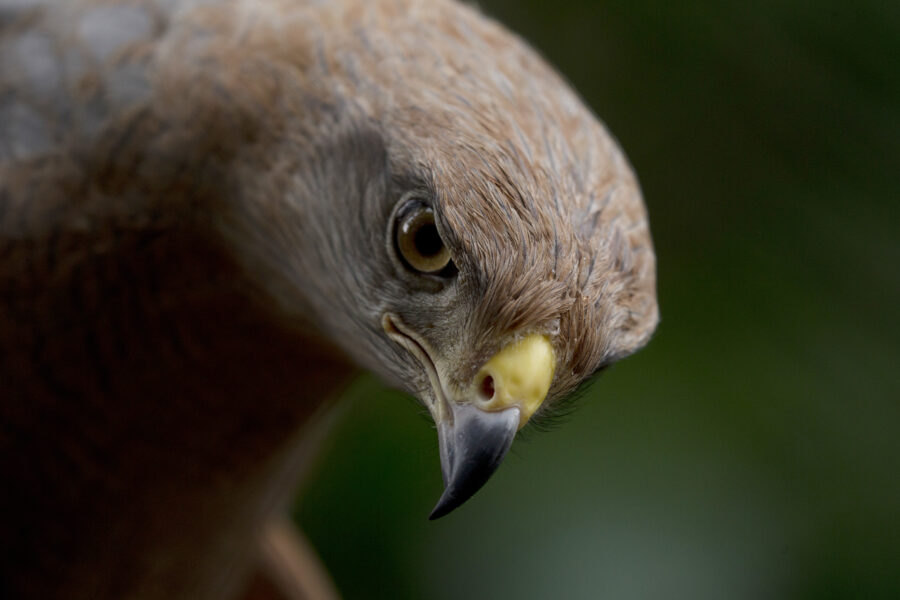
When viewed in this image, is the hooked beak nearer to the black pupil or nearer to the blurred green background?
the black pupil

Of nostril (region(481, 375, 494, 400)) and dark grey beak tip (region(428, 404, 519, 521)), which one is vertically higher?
nostril (region(481, 375, 494, 400))

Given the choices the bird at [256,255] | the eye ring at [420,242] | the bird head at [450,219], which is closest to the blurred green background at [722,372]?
the bird at [256,255]

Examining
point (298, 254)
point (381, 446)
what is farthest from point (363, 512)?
point (298, 254)

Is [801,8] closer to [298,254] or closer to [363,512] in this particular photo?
[298,254]

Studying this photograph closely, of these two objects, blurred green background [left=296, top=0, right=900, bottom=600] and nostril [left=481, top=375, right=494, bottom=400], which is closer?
nostril [left=481, top=375, right=494, bottom=400]

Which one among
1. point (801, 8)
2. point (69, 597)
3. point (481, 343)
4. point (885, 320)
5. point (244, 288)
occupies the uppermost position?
point (801, 8)

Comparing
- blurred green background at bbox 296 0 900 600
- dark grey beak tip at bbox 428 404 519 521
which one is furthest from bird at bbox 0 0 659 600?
blurred green background at bbox 296 0 900 600
